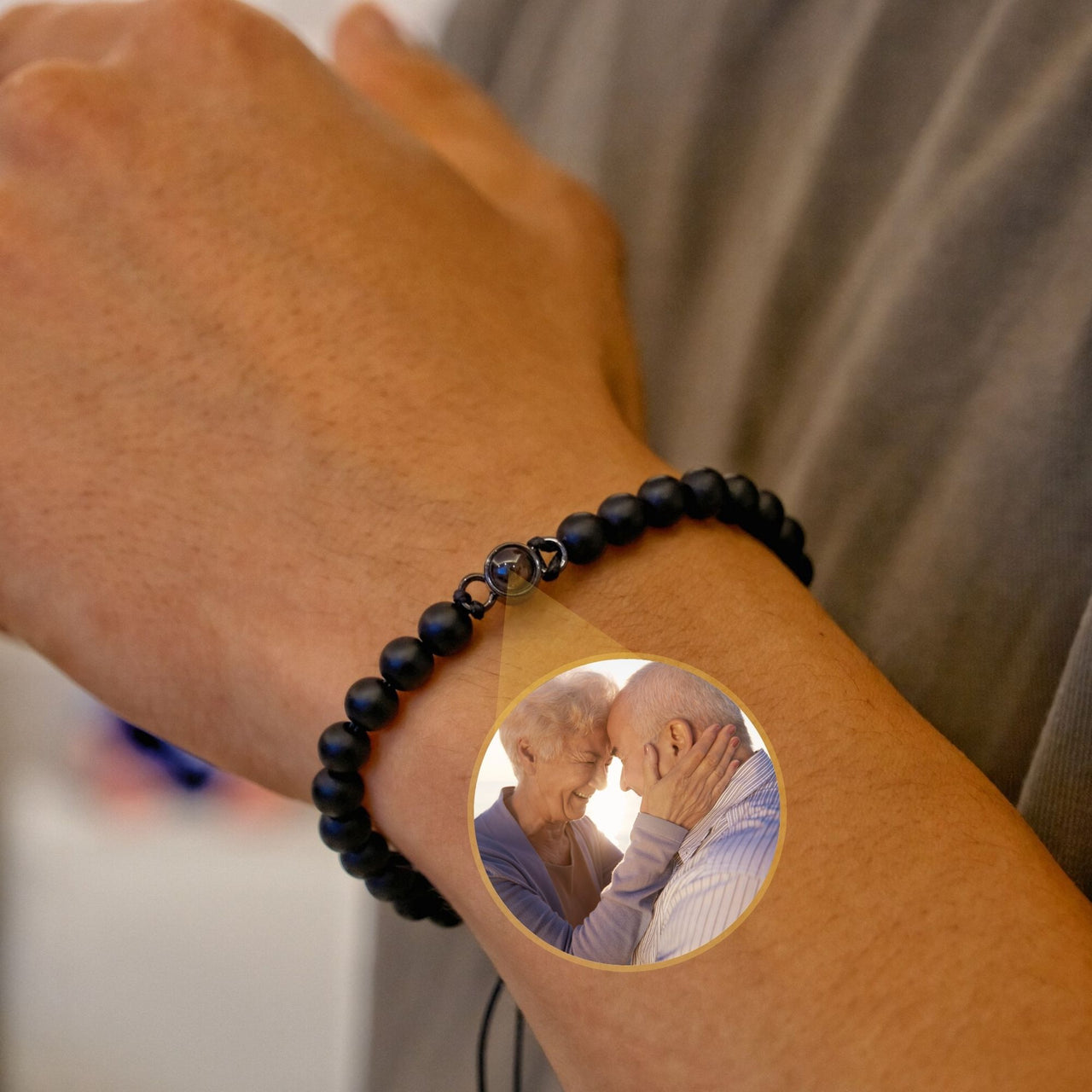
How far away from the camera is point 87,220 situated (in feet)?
2.32

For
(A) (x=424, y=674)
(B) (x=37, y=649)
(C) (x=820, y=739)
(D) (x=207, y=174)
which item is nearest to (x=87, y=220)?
(D) (x=207, y=174)

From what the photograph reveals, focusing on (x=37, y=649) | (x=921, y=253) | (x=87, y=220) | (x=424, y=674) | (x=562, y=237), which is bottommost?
(x=37, y=649)

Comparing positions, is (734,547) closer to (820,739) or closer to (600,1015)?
(820,739)

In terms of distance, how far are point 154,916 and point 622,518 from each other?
7.14 feet

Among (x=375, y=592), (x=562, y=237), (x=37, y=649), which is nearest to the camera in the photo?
(x=375, y=592)

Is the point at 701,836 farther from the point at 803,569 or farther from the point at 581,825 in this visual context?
the point at 803,569

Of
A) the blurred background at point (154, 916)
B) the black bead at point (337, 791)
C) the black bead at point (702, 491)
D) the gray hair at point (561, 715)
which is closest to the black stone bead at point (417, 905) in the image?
the black bead at point (337, 791)

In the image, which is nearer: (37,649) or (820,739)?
(820,739)

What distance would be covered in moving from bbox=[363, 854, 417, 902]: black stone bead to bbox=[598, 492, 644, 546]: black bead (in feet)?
0.85

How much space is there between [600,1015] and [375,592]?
0.86 ft

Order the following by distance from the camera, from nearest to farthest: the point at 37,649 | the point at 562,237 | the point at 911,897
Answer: the point at 911,897 < the point at 37,649 < the point at 562,237

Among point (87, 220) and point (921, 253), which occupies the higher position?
point (921, 253)

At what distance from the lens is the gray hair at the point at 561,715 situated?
500 mm

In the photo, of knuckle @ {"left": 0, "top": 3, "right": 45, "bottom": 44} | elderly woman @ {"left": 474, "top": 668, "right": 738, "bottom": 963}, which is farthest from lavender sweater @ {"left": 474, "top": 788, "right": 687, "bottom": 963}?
knuckle @ {"left": 0, "top": 3, "right": 45, "bottom": 44}
